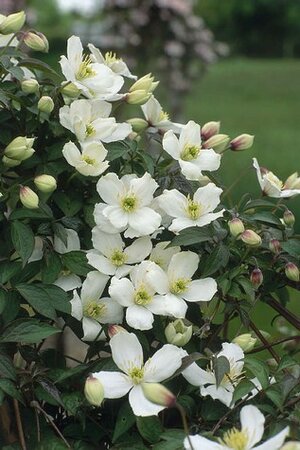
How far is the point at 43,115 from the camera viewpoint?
4.99 feet

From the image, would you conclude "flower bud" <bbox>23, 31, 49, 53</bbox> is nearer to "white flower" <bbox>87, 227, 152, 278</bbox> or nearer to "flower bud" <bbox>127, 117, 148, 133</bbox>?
"flower bud" <bbox>127, 117, 148, 133</bbox>

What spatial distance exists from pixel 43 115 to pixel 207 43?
8883mm

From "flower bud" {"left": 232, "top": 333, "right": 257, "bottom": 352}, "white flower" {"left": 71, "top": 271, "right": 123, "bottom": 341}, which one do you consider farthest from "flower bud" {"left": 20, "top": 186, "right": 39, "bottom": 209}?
"flower bud" {"left": 232, "top": 333, "right": 257, "bottom": 352}

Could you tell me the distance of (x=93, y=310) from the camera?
145cm

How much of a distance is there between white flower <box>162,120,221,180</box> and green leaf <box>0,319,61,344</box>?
1.07ft

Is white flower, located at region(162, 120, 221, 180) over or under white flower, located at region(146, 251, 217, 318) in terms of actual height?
over

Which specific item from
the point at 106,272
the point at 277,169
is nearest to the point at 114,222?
the point at 106,272

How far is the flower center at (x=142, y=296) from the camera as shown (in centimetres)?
142

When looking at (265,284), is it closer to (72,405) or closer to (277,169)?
(72,405)

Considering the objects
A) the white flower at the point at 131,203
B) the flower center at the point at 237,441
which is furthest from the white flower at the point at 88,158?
the flower center at the point at 237,441

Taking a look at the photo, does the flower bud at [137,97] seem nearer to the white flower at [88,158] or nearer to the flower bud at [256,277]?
the white flower at [88,158]

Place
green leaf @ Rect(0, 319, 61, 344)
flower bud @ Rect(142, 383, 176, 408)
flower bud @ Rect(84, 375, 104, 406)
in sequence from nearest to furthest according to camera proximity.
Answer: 1. flower bud @ Rect(142, 383, 176, 408)
2. flower bud @ Rect(84, 375, 104, 406)
3. green leaf @ Rect(0, 319, 61, 344)

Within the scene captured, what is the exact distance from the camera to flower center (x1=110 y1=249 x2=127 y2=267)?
4.80ft

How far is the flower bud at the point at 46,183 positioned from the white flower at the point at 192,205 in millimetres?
156
